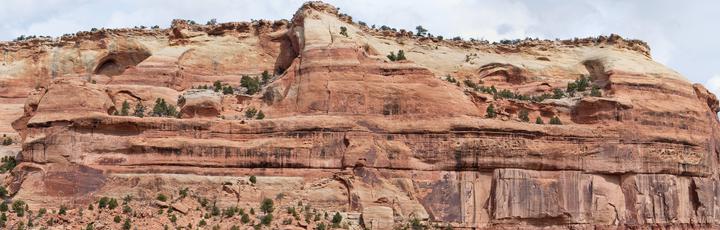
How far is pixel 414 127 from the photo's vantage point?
45.0 meters

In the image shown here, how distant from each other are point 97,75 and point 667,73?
91.6 ft

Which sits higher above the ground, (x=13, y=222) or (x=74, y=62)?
(x=74, y=62)

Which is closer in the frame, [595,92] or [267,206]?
[267,206]

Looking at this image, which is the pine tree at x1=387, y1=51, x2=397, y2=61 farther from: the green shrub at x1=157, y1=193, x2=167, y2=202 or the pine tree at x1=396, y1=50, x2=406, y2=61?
the green shrub at x1=157, y1=193, x2=167, y2=202

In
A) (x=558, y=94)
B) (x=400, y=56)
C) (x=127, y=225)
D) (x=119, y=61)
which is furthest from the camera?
(x=119, y=61)

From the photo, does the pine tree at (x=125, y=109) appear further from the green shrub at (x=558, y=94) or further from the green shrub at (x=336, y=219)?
the green shrub at (x=558, y=94)

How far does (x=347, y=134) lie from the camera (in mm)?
44094

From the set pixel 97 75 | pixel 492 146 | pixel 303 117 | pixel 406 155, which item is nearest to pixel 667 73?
pixel 492 146

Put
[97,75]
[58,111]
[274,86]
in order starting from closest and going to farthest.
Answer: [58,111] < [274,86] < [97,75]

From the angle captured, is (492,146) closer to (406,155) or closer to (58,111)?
(406,155)

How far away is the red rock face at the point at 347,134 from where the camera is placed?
42438 mm

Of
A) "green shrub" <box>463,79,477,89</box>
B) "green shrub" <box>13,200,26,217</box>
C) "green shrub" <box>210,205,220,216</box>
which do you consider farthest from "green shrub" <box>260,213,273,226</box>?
"green shrub" <box>463,79,477,89</box>

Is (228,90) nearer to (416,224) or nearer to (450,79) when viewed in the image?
(450,79)

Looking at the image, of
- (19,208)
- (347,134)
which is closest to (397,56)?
(347,134)
